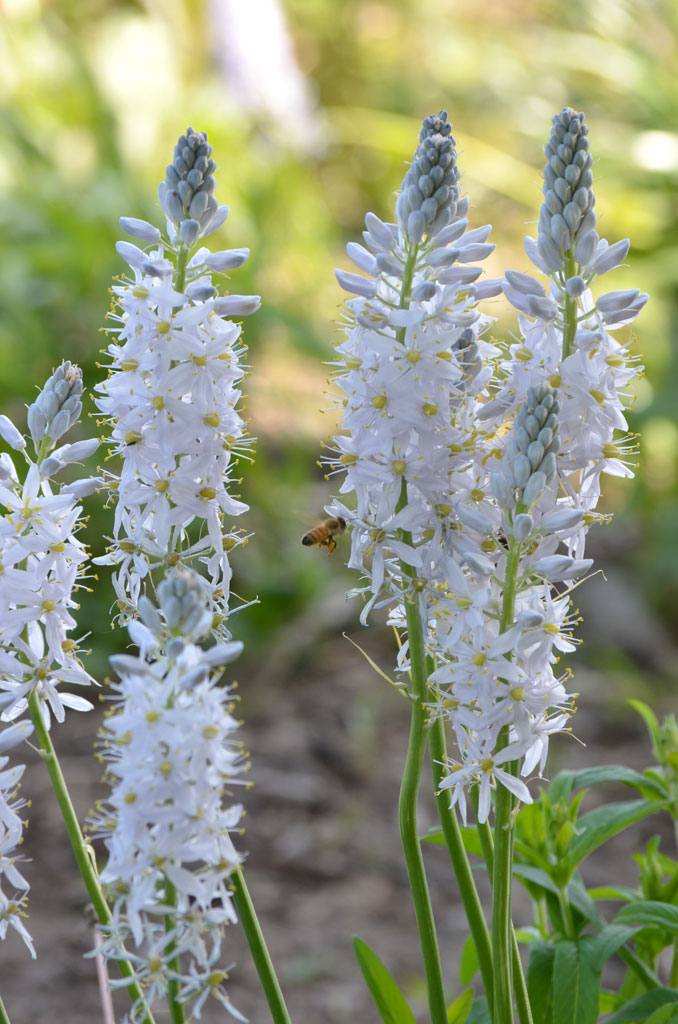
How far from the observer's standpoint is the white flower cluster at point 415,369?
1250 millimetres

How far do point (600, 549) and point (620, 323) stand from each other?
13.7ft

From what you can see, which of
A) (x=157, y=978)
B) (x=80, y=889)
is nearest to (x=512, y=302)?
(x=157, y=978)

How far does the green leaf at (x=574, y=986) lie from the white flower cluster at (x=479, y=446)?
0.34m

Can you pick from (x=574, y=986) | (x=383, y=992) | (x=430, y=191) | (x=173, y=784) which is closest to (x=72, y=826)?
(x=173, y=784)

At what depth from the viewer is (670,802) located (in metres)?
1.73

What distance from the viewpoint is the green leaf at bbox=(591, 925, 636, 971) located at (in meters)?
1.52

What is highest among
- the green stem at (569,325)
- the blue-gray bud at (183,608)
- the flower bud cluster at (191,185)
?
the flower bud cluster at (191,185)

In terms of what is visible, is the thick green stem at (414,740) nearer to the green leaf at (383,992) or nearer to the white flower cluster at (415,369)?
the white flower cluster at (415,369)

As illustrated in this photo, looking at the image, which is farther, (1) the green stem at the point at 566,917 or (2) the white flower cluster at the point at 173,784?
(1) the green stem at the point at 566,917

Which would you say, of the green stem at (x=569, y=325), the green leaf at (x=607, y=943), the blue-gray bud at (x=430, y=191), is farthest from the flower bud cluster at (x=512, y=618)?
the green leaf at (x=607, y=943)

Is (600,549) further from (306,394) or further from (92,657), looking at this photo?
(92,657)

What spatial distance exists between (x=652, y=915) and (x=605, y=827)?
147 mm

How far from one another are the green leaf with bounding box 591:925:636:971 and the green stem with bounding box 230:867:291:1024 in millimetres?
444

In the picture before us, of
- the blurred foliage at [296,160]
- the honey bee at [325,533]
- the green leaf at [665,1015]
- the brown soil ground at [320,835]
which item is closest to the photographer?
the green leaf at [665,1015]
